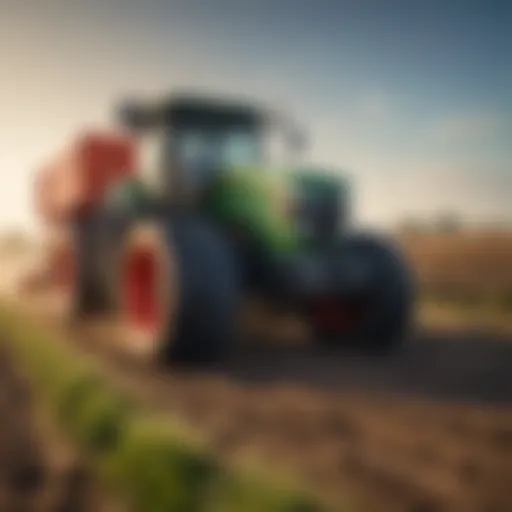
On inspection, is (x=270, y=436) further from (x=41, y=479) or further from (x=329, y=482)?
(x=41, y=479)

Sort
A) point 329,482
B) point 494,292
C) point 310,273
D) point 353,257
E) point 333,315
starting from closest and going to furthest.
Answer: point 329,482 < point 310,273 < point 353,257 < point 333,315 < point 494,292

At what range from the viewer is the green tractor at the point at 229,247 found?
240cm

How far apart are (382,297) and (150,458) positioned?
166cm

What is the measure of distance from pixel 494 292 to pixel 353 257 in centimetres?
97

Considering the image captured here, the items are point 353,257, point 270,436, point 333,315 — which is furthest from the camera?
point 333,315

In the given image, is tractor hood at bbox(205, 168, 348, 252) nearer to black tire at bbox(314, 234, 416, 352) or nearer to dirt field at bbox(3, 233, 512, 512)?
black tire at bbox(314, 234, 416, 352)

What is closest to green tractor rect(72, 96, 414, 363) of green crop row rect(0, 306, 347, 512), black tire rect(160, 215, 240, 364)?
black tire rect(160, 215, 240, 364)

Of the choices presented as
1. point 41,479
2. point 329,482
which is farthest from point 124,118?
point 329,482

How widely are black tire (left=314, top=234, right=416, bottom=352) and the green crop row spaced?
1.27 m

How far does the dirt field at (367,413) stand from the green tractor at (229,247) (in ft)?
0.56

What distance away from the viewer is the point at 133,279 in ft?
9.16

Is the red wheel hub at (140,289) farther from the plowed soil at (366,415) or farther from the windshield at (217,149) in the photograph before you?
the windshield at (217,149)

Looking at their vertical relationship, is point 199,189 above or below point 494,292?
above

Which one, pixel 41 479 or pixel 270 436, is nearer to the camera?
pixel 41 479
